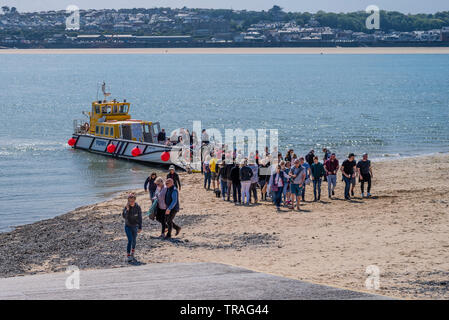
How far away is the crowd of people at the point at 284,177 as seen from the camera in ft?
66.5

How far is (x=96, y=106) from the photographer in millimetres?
38250

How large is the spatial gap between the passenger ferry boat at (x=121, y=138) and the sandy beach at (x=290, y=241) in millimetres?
10760

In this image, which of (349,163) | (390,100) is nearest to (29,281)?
(349,163)

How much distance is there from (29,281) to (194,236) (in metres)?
4.98

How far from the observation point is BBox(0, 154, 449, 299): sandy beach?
45.7 ft

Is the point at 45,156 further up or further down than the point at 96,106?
further down

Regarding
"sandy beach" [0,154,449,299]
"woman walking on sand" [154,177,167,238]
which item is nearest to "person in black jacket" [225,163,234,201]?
"sandy beach" [0,154,449,299]

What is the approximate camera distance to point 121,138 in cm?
3728

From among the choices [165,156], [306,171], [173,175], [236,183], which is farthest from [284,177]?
[165,156]

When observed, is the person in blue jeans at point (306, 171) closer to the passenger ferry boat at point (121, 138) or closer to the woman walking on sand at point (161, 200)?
the woman walking on sand at point (161, 200)

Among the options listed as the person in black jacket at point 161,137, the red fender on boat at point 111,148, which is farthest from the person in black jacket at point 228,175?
the red fender on boat at point 111,148

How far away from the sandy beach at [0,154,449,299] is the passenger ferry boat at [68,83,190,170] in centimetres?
1076
